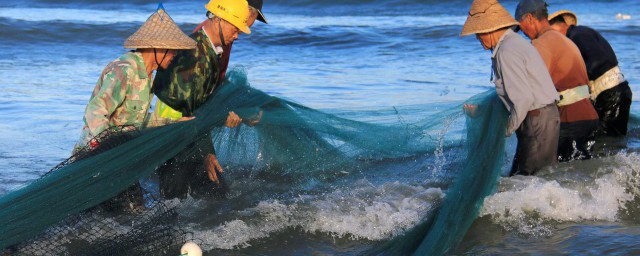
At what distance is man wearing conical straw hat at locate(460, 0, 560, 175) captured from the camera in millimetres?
5496

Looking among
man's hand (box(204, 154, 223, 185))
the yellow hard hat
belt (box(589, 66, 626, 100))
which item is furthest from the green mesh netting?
belt (box(589, 66, 626, 100))

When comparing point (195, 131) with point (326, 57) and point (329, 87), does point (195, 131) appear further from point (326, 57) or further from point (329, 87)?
point (326, 57)

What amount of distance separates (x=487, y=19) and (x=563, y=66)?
1.15 meters

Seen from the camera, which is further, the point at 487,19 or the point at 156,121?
the point at 487,19

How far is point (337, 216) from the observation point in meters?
5.73

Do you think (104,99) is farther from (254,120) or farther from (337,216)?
(337,216)

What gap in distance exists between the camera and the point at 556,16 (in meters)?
7.52

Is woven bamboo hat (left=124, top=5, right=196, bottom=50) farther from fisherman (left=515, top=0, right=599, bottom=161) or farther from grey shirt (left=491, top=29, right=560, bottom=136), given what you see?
fisherman (left=515, top=0, right=599, bottom=161)

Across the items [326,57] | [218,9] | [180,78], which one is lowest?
[326,57]

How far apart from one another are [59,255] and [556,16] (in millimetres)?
4721

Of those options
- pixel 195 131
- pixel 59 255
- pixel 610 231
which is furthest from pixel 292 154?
pixel 610 231

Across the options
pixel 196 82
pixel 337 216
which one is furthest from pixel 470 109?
pixel 196 82

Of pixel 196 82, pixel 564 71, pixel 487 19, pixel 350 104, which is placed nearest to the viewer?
pixel 196 82

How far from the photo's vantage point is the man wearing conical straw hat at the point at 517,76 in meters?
5.50
